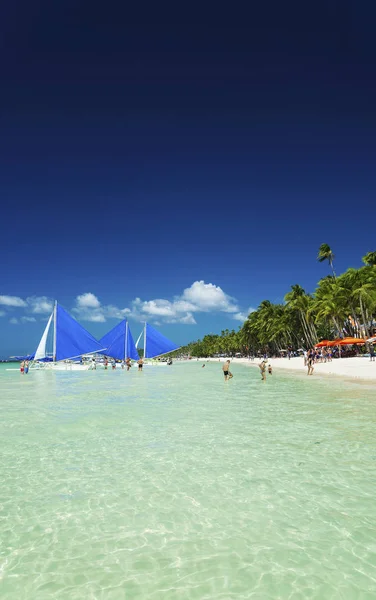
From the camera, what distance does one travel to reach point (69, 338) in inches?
2365

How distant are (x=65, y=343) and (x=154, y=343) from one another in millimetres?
26345

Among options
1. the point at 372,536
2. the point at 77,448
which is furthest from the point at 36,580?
the point at 77,448

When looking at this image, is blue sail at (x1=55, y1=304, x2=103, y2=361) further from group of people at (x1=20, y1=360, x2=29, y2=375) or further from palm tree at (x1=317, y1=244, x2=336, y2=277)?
palm tree at (x1=317, y1=244, x2=336, y2=277)

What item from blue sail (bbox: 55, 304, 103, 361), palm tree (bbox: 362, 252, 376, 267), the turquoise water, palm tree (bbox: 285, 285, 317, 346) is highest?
palm tree (bbox: 362, 252, 376, 267)

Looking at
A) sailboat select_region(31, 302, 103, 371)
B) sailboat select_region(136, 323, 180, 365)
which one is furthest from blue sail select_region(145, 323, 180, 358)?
sailboat select_region(31, 302, 103, 371)

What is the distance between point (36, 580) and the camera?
4535 millimetres

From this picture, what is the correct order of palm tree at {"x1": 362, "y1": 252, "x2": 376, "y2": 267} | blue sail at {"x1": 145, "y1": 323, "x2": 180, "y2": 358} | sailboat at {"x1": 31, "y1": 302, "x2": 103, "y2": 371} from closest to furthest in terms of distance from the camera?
sailboat at {"x1": 31, "y1": 302, "x2": 103, "y2": 371} < palm tree at {"x1": 362, "y1": 252, "x2": 376, "y2": 267} < blue sail at {"x1": 145, "y1": 323, "x2": 180, "y2": 358}

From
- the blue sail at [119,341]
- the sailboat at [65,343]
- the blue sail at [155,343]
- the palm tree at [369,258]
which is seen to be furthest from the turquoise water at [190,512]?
the blue sail at [155,343]

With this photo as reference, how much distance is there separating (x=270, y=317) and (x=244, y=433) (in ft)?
310

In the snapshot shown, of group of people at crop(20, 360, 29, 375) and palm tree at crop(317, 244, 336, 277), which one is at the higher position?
palm tree at crop(317, 244, 336, 277)

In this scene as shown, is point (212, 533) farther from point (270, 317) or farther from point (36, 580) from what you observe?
point (270, 317)

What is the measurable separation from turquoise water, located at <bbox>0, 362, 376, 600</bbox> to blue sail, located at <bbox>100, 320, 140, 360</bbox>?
6481cm

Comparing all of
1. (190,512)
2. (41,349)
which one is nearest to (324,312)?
(41,349)

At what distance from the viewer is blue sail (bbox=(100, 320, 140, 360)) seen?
253 ft
